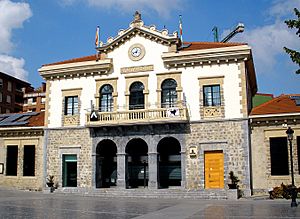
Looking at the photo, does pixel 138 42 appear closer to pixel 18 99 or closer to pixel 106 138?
pixel 106 138

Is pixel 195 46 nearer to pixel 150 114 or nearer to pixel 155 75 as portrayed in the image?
pixel 155 75

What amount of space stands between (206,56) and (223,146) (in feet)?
20.6

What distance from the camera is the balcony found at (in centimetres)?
2494

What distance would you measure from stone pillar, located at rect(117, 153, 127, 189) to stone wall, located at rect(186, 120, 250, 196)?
178 inches

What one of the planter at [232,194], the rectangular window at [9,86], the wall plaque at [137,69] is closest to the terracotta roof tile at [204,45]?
the wall plaque at [137,69]

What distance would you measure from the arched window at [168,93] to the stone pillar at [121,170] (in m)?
4.74

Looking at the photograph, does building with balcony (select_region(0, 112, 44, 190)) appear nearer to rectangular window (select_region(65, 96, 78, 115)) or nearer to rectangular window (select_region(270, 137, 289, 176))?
rectangular window (select_region(65, 96, 78, 115))

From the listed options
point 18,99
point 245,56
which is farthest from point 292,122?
point 18,99

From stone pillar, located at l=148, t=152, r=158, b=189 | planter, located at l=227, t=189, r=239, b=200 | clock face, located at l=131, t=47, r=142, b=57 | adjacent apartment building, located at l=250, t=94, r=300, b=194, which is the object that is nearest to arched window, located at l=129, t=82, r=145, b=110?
clock face, located at l=131, t=47, r=142, b=57

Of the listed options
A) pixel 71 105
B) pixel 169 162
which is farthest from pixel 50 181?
pixel 169 162

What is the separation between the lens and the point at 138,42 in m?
27.8

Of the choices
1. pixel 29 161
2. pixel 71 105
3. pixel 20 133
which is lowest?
pixel 29 161

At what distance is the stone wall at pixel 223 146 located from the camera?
23.9m

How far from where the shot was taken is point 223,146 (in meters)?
24.4
